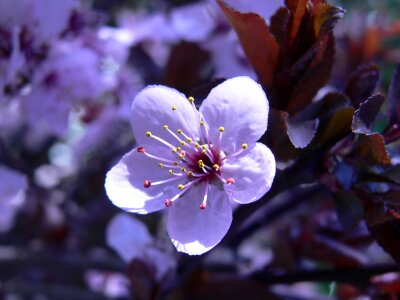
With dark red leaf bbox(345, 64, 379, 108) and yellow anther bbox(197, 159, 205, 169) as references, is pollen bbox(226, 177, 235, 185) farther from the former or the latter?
dark red leaf bbox(345, 64, 379, 108)

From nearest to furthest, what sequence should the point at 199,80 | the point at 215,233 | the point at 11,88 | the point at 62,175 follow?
the point at 215,233 < the point at 11,88 < the point at 199,80 < the point at 62,175

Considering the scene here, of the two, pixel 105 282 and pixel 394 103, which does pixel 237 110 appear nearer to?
pixel 394 103

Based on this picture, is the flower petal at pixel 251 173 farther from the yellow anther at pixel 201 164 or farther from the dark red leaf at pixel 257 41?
the dark red leaf at pixel 257 41

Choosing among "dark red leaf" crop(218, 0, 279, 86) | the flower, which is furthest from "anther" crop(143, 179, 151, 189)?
"dark red leaf" crop(218, 0, 279, 86)

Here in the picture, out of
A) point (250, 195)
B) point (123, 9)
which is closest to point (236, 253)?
point (250, 195)

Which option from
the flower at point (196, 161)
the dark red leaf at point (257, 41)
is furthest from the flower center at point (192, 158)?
the dark red leaf at point (257, 41)

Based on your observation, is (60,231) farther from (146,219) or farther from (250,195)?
(250,195)
